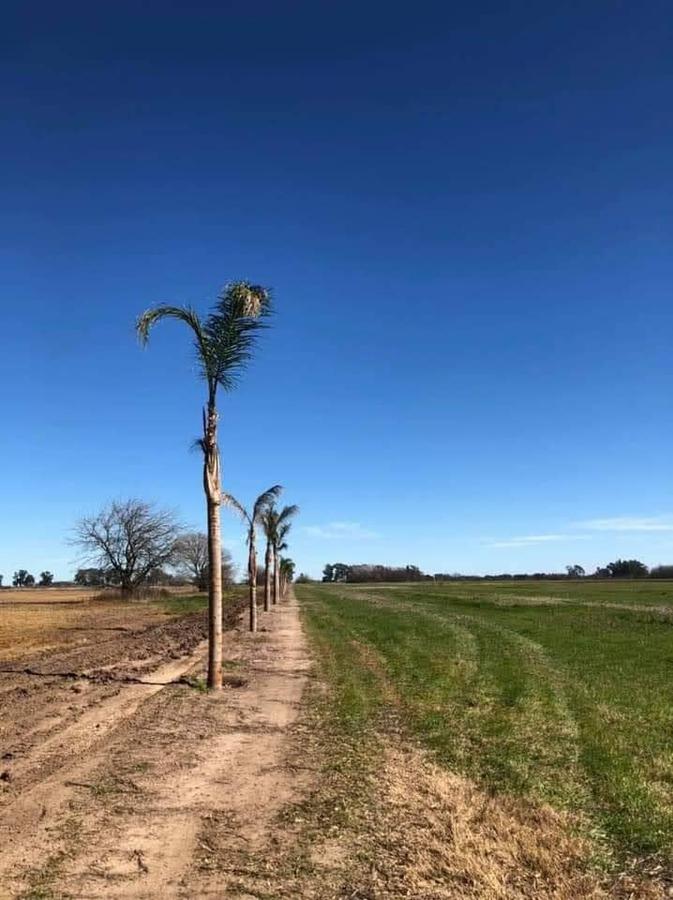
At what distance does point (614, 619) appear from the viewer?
1293 inches

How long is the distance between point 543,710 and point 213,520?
19.8 ft

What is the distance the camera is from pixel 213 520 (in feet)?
43.2

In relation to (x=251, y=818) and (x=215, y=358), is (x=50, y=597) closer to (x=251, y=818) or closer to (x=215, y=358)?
(x=215, y=358)

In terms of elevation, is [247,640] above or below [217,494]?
below

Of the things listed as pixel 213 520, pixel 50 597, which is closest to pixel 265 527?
pixel 213 520

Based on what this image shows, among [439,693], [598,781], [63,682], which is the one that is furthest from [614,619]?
[598,781]

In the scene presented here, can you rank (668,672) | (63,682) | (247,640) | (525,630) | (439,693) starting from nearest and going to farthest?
(439,693) → (63,682) → (668,672) → (247,640) → (525,630)

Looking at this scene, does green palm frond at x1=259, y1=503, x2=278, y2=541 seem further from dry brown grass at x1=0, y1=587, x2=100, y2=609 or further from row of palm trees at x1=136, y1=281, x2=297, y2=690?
dry brown grass at x1=0, y1=587, x2=100, y2=609

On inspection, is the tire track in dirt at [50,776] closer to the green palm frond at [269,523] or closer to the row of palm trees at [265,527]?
the row of palm trees at [265,527]

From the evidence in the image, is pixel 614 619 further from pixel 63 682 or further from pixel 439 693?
pixel 63 682

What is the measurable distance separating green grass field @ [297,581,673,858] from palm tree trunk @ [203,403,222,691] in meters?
2.18

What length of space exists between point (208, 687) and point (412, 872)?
8751 millimetres

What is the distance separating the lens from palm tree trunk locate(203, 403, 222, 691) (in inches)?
518

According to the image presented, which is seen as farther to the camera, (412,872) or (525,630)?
(525,630)
